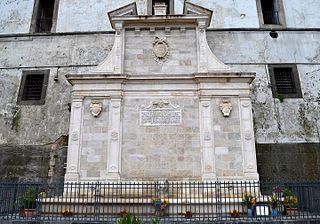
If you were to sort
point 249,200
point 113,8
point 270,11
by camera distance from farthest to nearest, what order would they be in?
point 270,11
point 113,8
point 249,200

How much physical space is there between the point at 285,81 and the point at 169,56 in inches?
296

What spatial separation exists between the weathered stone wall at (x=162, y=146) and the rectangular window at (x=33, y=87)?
690 cm

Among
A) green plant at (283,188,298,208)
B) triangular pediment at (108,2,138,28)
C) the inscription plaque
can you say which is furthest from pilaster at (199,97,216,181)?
triangular pediment at (108,2,138,28)

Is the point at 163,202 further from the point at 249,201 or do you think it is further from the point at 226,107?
the point at 226,107

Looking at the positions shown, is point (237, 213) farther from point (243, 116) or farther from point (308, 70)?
point (308, 70)

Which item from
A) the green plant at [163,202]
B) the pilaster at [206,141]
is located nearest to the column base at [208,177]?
the pilaster at [206,141]

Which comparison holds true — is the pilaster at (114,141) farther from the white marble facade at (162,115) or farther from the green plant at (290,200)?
the green plant at (290,200)

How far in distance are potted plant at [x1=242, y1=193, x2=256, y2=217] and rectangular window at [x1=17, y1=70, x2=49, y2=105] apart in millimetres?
11998

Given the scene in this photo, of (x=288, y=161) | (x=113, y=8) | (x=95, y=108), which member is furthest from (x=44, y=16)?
(x=288, y=161)

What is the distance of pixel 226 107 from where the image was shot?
14.7m

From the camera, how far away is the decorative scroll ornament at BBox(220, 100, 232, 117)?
14.7 metres

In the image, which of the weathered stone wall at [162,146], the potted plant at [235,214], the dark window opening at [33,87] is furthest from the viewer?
the dark window opening at [33,87]

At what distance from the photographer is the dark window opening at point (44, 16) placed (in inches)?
886

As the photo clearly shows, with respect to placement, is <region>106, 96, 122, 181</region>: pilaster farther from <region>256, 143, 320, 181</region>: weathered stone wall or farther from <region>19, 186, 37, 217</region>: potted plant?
<region>256, 143, 320, 181</region>: weathered stone wall
